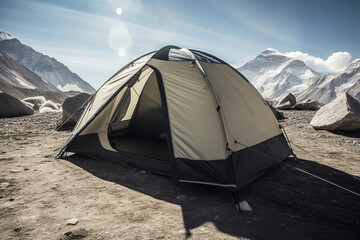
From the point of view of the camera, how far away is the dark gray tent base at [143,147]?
5941 mm

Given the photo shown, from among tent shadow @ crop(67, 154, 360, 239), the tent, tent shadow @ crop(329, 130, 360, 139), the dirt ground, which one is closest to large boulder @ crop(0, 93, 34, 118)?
the dirt ground

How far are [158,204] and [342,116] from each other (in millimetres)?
8859

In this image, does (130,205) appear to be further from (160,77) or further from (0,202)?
(160,77)

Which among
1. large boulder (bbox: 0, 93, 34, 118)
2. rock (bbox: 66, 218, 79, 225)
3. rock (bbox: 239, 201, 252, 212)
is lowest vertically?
rock (bbox: 66, 218, 79, 225)

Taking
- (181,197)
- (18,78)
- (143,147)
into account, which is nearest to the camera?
(181,197)

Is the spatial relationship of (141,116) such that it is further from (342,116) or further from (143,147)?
(342,116)

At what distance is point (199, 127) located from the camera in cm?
443

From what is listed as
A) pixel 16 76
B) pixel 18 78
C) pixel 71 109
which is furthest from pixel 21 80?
pixel 71 109

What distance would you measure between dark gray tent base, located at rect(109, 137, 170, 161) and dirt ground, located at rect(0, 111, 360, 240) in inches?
34.0

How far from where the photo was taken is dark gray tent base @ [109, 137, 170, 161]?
19.5 ft

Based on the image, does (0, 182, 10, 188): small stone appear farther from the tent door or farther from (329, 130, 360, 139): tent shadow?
(329, 130, 360, 139): tent shadow

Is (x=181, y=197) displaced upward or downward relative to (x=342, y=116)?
downward

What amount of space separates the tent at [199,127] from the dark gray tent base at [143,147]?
0.03 meters

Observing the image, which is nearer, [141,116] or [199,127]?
[199,127]
